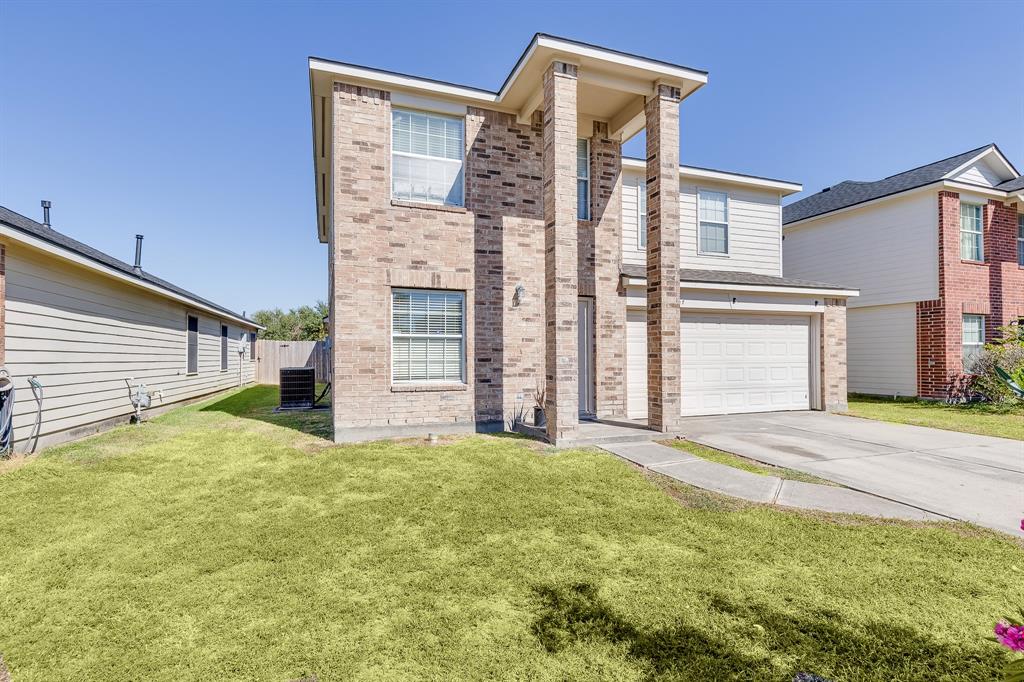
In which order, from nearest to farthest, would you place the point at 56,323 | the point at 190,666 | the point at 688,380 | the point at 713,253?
1. the point at 190,666
2. the point at 56,323
3. the point at 688,380
4. the point at 713,253

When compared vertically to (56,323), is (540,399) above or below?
below

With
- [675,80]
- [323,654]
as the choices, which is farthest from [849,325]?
[323,654]

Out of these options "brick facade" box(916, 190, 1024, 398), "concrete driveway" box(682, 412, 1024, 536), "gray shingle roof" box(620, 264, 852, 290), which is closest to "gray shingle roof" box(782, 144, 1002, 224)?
"brick facade" box(916, 190, 1024, 398)

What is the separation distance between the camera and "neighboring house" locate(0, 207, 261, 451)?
6.66 meters

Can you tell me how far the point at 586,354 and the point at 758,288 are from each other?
191 inches

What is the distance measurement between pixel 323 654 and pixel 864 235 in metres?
19.1

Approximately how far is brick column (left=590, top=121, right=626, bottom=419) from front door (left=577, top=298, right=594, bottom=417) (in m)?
0.12

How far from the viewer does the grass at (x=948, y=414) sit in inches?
348

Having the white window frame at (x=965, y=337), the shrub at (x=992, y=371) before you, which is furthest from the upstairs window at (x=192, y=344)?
the white window frame at (x=965, y=337)

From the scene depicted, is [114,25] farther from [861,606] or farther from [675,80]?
[861,606]

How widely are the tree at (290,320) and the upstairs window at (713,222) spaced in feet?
116

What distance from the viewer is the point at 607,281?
9398mm

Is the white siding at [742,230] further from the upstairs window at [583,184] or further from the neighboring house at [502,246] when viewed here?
the upstairs window at [583,184]

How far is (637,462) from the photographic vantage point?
6227mm
